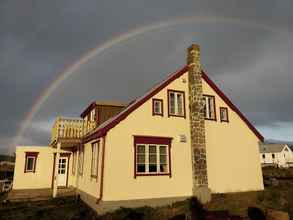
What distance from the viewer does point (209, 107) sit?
15984 mm

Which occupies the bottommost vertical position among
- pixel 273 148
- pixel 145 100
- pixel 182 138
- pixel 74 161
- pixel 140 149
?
pixel 74 161

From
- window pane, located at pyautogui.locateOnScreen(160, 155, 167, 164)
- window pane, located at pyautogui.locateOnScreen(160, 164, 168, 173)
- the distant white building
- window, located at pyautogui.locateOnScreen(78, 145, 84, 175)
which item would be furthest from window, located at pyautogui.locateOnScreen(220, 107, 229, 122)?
the distant white building

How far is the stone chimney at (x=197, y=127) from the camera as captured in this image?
44.8 feet

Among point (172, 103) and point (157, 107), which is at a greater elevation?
point (172, 103)

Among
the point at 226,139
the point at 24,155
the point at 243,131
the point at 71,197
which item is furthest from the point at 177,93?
the point at 24,155

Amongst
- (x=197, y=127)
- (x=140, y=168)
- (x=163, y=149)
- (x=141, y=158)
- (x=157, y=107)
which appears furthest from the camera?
(x=197, y=127)

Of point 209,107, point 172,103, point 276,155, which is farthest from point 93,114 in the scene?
point 276,155

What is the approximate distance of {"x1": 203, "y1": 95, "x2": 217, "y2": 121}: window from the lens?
15648 mm

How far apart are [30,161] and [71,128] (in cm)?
740

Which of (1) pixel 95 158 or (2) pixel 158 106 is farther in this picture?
(2) pixel 158 106

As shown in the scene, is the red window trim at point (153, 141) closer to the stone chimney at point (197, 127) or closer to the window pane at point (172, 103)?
the stone chimney at point (197, 127)

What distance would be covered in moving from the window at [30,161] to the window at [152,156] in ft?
42.8

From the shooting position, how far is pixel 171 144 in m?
13.8

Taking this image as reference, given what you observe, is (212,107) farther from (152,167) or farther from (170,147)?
(152,167)
